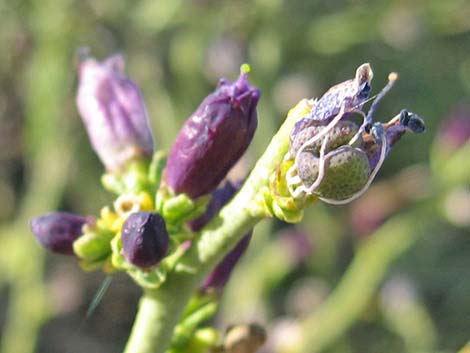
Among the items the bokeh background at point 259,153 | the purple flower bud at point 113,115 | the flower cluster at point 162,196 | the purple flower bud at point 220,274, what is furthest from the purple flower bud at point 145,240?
the bokeh background at point 259,153

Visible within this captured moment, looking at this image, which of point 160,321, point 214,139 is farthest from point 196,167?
point 160,321

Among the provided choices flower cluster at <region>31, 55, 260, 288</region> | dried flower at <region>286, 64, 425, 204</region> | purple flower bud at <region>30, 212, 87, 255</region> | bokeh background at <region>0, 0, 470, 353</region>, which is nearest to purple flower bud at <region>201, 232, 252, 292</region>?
flower cluster at <region>31, 55, 260, 288</region>

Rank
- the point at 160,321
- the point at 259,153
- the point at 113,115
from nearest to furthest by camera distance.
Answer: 1. the point at 160,321
2. the point at 113,115
3. the point at 259,153

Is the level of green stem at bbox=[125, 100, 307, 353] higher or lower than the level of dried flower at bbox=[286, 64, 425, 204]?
lower

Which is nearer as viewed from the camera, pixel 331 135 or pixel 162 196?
pixel 331 135

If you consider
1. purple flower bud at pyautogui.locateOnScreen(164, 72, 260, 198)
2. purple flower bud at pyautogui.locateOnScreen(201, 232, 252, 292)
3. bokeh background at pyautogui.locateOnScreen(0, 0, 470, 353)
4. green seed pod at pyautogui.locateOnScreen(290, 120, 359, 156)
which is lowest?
bokeh background at pyautogui.locateOnScreen(0, 0, 470, 353)

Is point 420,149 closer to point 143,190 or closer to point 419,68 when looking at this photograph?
point 419,68

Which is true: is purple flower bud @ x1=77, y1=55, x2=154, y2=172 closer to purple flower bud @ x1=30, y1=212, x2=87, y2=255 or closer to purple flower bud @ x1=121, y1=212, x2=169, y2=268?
purple flower bud @ x1=30, y1=212, x2=87, y2=255

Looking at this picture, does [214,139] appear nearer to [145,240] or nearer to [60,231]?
[145,240]
